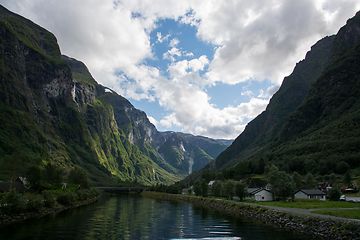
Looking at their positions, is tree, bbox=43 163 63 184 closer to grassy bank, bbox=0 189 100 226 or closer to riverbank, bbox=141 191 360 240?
grassy bank, bbox=0 189 100 226

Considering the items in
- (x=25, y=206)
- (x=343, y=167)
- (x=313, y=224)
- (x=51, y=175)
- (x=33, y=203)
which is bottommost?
(x=313, y=224)

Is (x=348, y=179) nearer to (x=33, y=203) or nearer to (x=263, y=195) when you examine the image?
(x=263, y=195)

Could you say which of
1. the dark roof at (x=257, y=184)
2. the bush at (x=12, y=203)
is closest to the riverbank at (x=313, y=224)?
the bush at (x=12, y=203)

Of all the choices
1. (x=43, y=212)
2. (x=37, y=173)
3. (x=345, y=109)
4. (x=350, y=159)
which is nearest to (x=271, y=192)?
(x=350, y=159)

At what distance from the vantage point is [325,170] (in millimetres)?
129375

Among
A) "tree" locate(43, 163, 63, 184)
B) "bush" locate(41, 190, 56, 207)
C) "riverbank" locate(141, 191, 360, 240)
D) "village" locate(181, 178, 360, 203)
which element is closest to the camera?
"riverbank" locate(141, 191, 360, 240)

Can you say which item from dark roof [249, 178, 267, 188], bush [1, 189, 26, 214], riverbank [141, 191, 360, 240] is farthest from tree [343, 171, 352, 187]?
bush [1, 189, 26, 214]

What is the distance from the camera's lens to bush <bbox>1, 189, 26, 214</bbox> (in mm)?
46531

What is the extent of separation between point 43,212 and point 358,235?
67.4m

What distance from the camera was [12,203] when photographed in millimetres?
47719

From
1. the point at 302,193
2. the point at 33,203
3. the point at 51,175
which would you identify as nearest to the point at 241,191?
the point at 302,193

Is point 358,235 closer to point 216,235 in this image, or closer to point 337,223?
point 337,223

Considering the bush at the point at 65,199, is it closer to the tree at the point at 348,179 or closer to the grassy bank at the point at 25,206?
the grassy bank at the point at 25,206

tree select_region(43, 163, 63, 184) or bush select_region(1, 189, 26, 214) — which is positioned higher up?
tree select_region(43, 163, 63, 184)
